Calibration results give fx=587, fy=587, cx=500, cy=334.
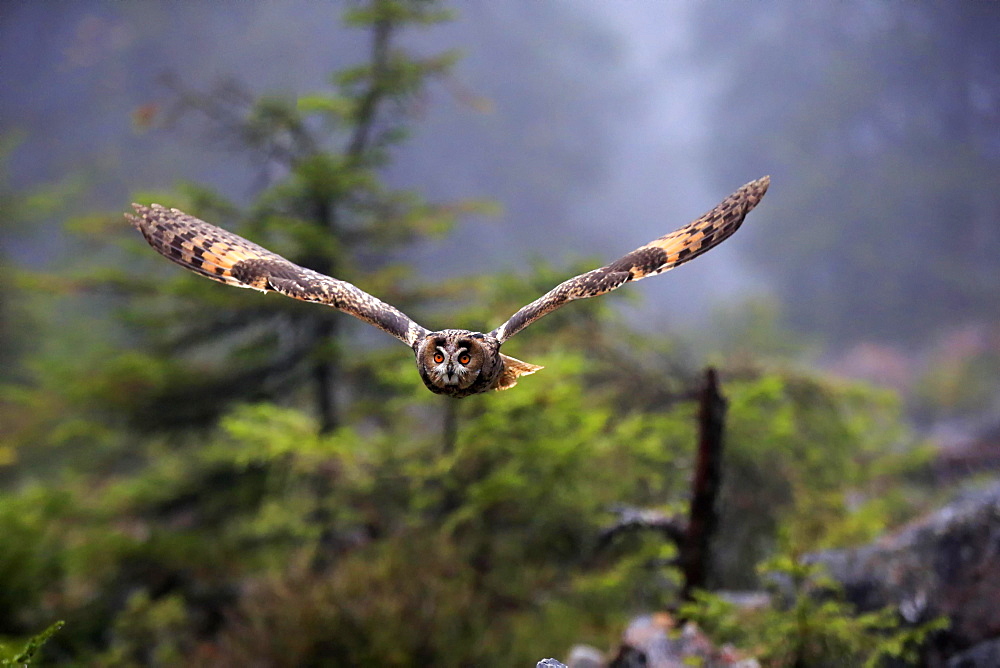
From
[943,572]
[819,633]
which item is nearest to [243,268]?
[819,633]

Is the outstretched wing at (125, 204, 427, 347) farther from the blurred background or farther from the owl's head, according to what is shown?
the blurred background

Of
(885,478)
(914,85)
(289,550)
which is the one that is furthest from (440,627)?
(914,85)

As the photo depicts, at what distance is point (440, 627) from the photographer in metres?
4.65

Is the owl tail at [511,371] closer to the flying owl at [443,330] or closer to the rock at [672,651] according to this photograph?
the flying owl at [443,330]

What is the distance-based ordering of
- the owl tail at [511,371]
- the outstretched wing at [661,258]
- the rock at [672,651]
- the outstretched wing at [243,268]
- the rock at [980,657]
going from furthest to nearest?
the rock at [672,651], the rock at [980,657], the owl tail at [511,371], the outstretched wing at [243,268], the outstretched wing at [661,258]

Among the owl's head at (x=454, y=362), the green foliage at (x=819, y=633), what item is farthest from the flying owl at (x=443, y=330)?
the green foliage at (x=819, y=633)

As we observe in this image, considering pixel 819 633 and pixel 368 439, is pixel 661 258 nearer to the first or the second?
pixel 819 633

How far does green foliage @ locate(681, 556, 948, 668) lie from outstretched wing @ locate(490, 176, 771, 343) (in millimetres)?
1862

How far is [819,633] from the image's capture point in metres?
3.20

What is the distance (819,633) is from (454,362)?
2.65 meters

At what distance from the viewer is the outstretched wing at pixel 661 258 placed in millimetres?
2344

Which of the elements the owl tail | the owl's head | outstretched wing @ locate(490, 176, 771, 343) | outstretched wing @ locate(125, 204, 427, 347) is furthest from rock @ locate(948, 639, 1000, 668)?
outstretched wing @ locate(125, 204, 427, 347)

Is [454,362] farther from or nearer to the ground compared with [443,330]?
nearer to the ground

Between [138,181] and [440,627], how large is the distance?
3014 centimetres
